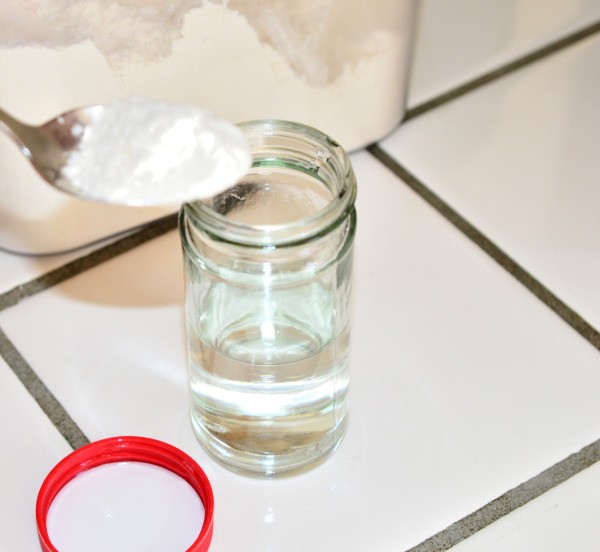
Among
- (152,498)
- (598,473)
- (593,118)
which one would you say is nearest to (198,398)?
(152,498)

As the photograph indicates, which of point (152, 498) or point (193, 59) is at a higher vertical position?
point (193, 59)

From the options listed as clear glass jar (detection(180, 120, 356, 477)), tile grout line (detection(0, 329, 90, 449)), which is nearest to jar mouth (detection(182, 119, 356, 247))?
clear glass jar (detection(180, 120, 356, 477))

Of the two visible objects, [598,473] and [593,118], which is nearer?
[598,473]

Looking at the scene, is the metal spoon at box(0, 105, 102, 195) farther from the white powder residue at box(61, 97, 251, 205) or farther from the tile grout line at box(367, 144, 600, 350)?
the tile grout line at box(367, 144, 600, 350)

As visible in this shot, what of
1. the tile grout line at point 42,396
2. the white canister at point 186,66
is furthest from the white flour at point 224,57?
the tile grout line at point 42,396

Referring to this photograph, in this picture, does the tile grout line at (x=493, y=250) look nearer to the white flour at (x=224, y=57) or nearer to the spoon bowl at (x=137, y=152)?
the white flour at (x=224, y=57)

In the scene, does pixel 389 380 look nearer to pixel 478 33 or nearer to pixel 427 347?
pixel 427 347

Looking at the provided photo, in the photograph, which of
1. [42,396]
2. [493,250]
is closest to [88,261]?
[42,396]

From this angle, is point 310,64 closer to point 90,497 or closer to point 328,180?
point 328,180
